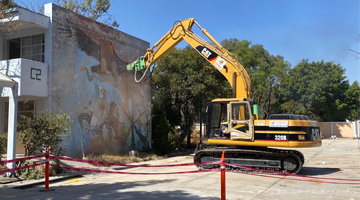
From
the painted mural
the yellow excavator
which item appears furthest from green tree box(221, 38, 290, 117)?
the yellow excavator

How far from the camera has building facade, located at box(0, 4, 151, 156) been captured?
13.7 meters

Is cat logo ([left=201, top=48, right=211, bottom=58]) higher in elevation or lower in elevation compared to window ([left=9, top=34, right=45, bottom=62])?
lower

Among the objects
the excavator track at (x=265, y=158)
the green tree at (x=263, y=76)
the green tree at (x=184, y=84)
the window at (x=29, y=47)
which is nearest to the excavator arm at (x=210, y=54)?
the excavator track at (x=265, y=158)

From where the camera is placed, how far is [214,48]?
46.6ft

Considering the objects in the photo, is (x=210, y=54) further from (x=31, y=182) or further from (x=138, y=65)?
(x=31, y=182)

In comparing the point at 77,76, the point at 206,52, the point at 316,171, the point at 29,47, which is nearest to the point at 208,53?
the point at 206,52

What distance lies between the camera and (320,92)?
136 feet

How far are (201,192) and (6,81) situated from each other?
7.24 meters

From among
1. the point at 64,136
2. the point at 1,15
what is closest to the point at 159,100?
the point at 64,136

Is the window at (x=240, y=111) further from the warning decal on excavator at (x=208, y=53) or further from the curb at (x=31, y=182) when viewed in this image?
the curb at (x=31, y=182)

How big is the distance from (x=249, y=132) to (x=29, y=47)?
11.5 metres

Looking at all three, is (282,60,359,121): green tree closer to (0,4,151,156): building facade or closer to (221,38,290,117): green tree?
(221,38,290,117): green tree

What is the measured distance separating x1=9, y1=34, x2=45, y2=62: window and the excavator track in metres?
9.40

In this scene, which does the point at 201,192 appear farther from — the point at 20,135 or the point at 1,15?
the point at 1,15
